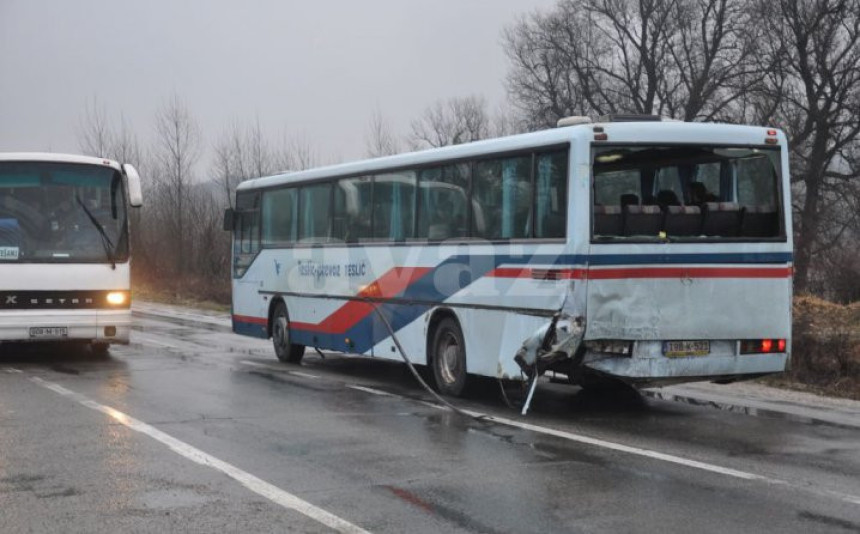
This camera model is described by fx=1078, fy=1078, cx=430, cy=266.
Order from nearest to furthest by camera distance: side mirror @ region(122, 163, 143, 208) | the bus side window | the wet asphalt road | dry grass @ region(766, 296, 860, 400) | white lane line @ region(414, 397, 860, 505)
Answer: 1. the wet asphalt road
2. white lane line @ region(414, 397, 860, 505)
3. the bus side window
4. dry grass @ region(766, 296, 860, 400)
5. side mirror @ region(122, 163, 143, 208)

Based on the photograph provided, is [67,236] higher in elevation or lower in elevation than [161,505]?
higher

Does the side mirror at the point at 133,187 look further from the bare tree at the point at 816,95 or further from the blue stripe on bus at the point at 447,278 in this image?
the bare tree at the point at 816,95

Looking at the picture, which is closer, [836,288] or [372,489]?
[372,489]

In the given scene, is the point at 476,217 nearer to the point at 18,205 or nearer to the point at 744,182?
the point at 744,182

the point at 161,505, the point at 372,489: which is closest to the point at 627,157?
the point at 372,489

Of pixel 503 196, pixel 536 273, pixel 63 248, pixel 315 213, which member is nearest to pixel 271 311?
pixel 315 213

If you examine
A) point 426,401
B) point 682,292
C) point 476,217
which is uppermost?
point 476,217

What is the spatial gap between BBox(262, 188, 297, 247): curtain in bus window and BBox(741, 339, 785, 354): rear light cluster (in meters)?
8.24

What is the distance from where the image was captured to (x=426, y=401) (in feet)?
40.6

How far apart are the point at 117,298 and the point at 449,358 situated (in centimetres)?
609

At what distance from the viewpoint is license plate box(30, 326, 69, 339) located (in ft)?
51.6

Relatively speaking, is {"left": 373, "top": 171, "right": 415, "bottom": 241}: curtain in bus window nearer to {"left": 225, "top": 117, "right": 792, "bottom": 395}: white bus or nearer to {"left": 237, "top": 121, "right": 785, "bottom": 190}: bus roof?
{"left": 225, "top": 117, "right": 792, "bottom": 395}: white bus

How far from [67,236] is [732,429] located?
412 inches

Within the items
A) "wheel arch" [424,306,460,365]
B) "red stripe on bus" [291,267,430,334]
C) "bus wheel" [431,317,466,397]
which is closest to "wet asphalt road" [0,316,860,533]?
"bus wheel" [431,317,466,397]
